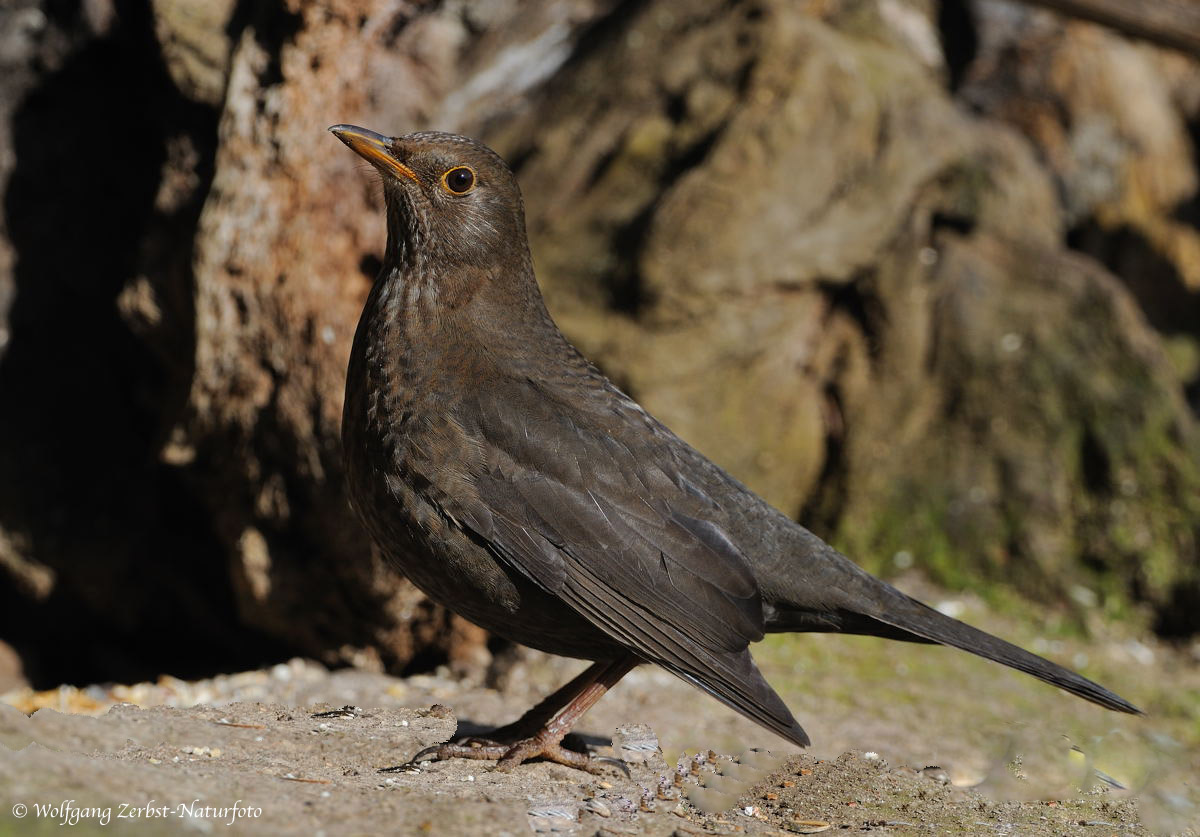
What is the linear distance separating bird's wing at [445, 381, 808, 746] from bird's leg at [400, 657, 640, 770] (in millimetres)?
310

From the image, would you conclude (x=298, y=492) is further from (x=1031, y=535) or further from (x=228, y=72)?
(x=1031, y=535)

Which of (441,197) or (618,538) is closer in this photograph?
(618,538)

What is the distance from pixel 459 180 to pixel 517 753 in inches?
77.0

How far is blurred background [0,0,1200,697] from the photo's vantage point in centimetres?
644

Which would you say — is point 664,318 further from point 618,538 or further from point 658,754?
point 618,538

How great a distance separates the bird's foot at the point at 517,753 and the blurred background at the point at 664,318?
203cm

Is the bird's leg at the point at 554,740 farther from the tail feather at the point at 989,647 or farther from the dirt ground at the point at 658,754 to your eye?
the tail feather at the point at 989,647

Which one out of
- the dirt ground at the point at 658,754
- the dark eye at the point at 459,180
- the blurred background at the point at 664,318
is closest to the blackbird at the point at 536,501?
the dark eye at the point at 459,180

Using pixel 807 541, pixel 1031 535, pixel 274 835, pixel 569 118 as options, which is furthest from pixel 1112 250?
pixel 274 835

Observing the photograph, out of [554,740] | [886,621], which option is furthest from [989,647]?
[554,740]

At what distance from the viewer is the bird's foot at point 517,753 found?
3969mm

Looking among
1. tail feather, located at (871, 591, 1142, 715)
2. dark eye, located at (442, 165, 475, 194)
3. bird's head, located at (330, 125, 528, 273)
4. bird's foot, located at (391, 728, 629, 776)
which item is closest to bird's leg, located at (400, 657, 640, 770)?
bird's foot, located at (391, 728, 629, 776)

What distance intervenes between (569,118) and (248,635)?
3700 mm

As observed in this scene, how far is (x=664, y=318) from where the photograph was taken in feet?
21.9
